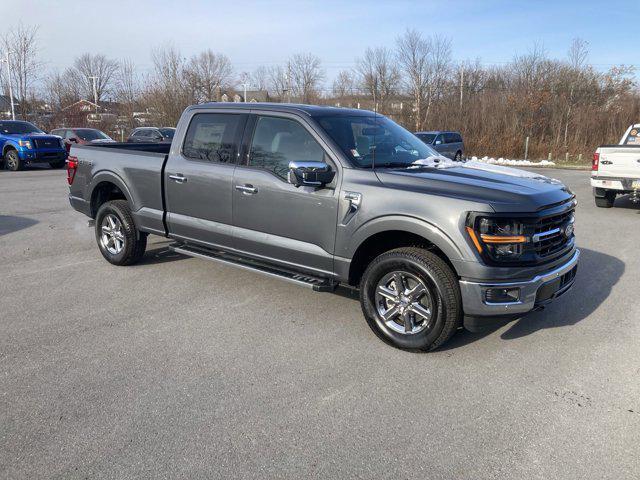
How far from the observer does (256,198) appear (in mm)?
4949

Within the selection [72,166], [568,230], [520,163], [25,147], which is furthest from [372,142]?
[520,163]

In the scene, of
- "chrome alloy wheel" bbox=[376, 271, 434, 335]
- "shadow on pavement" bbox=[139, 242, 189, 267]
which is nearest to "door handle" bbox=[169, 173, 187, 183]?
"shadow on pavement" bbox=[139, 242, 189, 267]

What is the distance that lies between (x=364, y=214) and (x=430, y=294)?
0.84 metres

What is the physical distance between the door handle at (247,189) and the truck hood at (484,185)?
1.24 meters

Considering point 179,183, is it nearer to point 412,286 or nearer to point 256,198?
point 256,198

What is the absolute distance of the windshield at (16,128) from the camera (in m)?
20.3

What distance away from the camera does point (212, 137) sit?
5484mm

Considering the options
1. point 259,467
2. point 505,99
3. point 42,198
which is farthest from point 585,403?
point 505,99

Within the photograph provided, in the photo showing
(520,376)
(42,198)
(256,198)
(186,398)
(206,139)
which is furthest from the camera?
(42,198)

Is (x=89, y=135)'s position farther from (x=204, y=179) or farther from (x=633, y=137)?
(x=633, y=137)

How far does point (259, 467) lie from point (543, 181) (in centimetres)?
341

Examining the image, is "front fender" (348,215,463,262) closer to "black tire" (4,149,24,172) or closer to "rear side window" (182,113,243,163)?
"rear side window" (182,113,243,163)

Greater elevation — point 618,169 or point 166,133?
point 166,133

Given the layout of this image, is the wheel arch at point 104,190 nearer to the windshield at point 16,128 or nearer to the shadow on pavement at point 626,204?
the shadow on pavement at point 626,204
